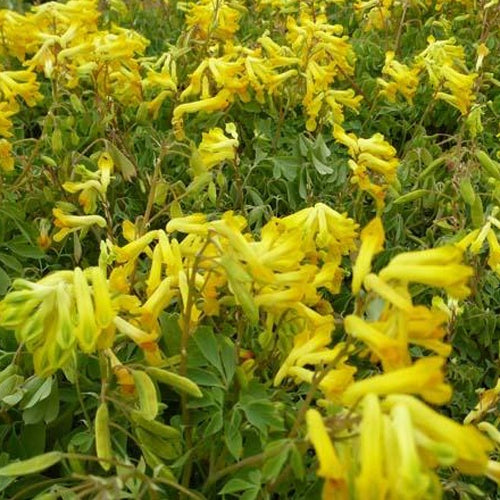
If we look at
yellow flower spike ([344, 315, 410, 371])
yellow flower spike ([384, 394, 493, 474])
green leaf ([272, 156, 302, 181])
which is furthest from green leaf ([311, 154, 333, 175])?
yellow flower spike ([384, 394, 493, 474])

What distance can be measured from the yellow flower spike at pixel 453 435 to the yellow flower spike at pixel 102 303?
1.64 ft

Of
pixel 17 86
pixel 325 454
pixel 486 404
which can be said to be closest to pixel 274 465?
pixel 325 454

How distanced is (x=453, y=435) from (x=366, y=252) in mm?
312

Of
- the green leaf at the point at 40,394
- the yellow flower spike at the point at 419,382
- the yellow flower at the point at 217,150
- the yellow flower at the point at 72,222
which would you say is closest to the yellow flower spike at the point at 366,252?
the yellow flower spike at the point at 419,382

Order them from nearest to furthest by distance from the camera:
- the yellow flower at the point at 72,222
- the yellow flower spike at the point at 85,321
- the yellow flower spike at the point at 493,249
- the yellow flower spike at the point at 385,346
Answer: the yellow flower spike at the point at 385,346
the yellow flower spike at the point at 85,321
the yellow flower at the point at 72,222
the yellow flower spike at the point at 493,249

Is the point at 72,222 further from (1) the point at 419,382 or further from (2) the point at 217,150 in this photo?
(1) the point at 419,382

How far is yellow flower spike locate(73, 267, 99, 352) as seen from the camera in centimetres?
123

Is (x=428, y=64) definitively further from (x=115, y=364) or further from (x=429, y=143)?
(x=115, y=364)

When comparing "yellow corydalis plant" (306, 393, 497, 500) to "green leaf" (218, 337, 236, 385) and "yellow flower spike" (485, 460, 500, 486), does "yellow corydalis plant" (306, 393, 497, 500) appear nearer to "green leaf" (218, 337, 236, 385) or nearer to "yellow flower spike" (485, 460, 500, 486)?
"yellow flower spike" (485, 460, 500, 486)

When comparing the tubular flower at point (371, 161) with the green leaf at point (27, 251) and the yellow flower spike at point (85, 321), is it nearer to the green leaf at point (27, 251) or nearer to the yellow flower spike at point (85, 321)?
the green leaf at point (27, 251)

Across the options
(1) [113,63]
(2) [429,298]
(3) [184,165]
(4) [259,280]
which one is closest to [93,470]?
(4) [259,280]

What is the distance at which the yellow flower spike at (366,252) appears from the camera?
1.13m

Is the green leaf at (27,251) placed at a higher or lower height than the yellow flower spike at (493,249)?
lower

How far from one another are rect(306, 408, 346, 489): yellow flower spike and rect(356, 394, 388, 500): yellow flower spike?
0.11 feet
